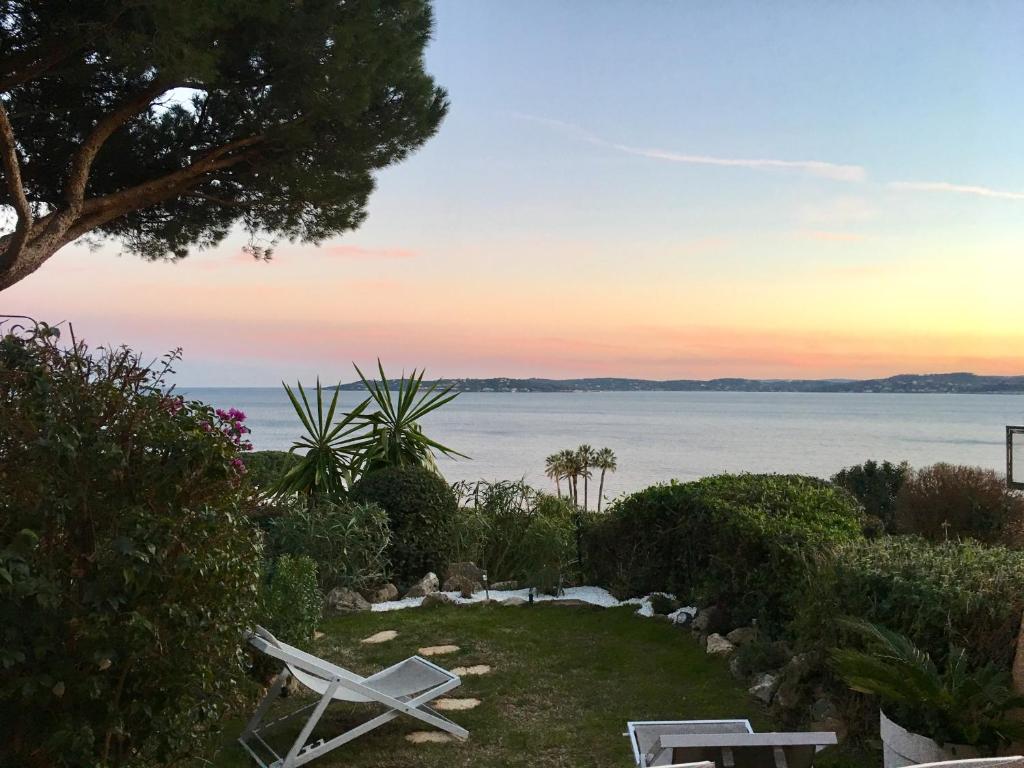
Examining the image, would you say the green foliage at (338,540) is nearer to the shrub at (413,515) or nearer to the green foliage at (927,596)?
the shrub at (413,515)

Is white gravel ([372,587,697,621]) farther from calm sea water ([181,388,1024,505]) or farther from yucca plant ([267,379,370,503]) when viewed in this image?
calm sea water ([181,388,1024,505])

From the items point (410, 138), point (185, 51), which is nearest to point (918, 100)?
point (410, 138)

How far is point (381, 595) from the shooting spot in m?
7.82

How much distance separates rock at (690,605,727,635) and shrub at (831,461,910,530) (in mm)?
5395

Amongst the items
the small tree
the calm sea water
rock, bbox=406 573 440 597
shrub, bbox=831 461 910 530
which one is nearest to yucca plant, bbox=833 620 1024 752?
rock, bbox=406 573 440 597

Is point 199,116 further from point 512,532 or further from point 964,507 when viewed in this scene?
point 964,507

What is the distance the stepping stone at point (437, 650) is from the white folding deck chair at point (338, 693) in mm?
1266

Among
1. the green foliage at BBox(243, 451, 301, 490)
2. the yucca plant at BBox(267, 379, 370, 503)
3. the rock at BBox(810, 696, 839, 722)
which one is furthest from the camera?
the green foliage at BBox(243, 451, 301, 490)

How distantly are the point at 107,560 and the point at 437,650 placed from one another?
3.73m

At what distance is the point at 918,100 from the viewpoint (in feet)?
40.3

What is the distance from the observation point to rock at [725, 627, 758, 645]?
18.8ft

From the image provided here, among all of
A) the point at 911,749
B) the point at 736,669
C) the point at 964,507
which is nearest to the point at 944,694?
the point at 911,749

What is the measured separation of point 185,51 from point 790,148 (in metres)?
9.83

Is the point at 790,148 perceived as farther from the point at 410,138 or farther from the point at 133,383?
the point at 133,383
